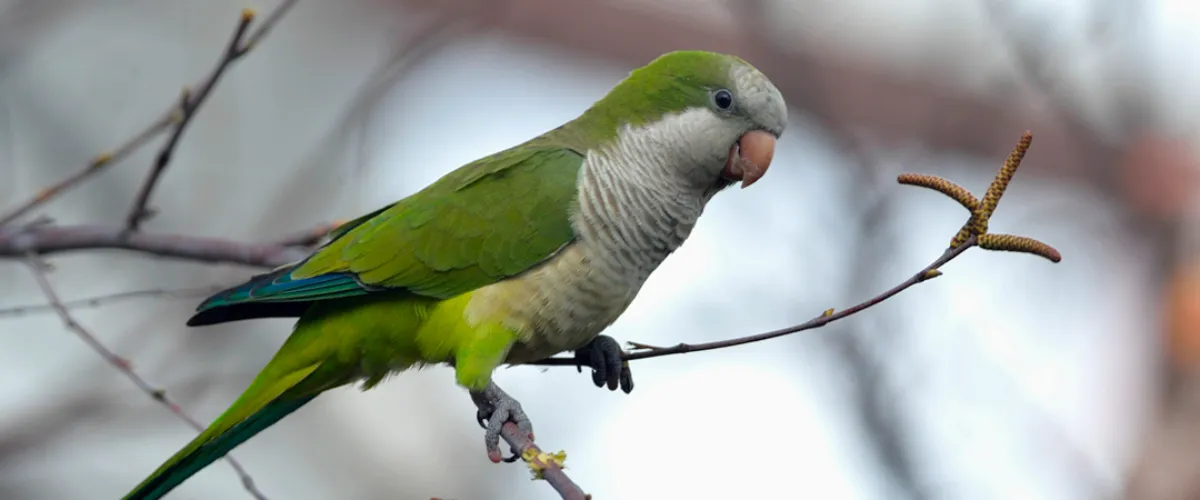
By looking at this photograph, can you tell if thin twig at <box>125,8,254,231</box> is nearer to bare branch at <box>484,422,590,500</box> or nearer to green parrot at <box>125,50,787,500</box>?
green parrot at <box>125,50,787,500</box>

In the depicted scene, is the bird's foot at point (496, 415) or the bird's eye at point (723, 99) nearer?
the bird's foot at point (496, 415)

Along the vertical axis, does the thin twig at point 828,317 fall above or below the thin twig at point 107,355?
below

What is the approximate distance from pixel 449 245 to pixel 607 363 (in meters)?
0.62

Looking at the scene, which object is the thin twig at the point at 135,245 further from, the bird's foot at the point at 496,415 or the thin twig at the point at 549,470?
the thin twig at the point at 549,470

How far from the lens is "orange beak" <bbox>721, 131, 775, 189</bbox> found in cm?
305

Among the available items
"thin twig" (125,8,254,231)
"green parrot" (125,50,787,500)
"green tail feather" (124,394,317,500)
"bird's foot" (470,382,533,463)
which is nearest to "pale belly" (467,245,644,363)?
"green parrot" (125,50,787,500)

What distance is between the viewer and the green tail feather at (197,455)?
274cm

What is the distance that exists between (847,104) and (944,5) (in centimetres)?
111

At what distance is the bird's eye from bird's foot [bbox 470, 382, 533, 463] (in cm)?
108

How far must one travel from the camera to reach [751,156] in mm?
3070

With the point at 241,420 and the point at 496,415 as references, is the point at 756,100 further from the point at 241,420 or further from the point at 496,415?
the point at 241,420

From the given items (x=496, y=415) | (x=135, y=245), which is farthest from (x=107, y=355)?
(x=496, y=415)

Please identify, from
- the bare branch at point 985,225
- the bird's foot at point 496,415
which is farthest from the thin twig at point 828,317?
the bird's foot at point 496,415

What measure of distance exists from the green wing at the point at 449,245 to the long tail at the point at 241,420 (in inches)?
8.9
